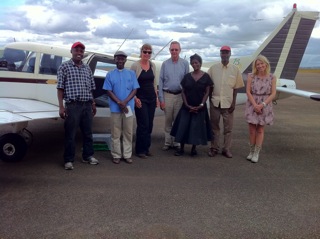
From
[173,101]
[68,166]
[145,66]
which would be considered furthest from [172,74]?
[68,166]

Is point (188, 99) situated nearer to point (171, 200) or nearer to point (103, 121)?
point (171, 200)

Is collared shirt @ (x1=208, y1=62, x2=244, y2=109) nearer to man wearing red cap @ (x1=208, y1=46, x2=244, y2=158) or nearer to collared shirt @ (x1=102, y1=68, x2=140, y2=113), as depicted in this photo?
man wearing red cap @ (x1=208, y1=46, x2=244, y2=158)

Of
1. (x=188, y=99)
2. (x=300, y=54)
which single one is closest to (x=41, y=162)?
(x=188, y=99)

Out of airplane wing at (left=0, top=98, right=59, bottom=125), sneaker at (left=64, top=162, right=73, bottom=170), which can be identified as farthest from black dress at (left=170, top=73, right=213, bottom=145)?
airplane wing at (left=0, top=98, right=59, bottom=125)

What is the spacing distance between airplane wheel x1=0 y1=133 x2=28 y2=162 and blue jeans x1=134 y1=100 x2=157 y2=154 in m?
1.84

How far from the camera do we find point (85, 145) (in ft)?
17.4

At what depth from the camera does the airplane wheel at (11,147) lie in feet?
17.2

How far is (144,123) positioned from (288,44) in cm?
412

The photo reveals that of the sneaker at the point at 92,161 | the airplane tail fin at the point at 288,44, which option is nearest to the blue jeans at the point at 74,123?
the sneaker at the point at 92,161

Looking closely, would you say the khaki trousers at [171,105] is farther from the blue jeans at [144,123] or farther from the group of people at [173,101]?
the blue jeans at [144,123]

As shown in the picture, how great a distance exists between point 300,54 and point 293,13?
915 mm

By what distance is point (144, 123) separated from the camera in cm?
553

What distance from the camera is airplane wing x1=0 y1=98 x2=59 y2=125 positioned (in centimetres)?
476

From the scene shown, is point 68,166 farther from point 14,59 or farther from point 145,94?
point 14,59
